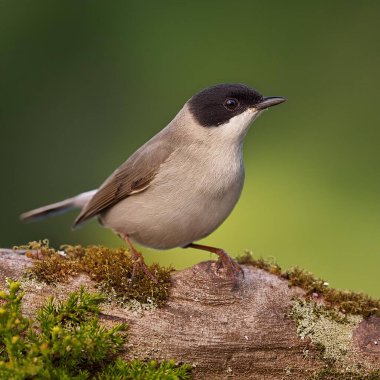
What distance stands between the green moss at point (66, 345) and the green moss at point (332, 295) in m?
1.07

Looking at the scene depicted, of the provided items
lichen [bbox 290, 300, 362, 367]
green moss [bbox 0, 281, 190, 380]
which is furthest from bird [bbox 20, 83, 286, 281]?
green moss [bbox 0, 281, 190, 380]

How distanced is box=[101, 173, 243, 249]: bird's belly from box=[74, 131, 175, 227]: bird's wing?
11cm

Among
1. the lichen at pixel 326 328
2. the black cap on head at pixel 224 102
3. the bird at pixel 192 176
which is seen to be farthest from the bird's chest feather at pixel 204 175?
the lichen at pixel 326 328

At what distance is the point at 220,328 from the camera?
4.75m

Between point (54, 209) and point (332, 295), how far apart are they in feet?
9.28

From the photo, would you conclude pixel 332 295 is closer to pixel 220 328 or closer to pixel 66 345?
pixel 220 328

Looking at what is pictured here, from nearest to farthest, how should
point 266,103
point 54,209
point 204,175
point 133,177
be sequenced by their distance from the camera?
point 204,175 → point 266,103 → point 133,177 → point 54,209

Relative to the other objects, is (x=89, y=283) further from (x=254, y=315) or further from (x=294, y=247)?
(x=294, y=247)

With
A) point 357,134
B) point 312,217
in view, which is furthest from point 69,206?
point 357,134

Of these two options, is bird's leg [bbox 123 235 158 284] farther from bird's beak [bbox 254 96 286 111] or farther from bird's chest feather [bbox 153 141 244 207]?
bird's beak [bbox 254 96 286 111]

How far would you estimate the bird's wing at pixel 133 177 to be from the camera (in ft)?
18.1

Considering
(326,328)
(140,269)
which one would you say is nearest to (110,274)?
(140,269)

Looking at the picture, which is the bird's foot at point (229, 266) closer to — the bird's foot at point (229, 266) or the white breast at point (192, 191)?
the bird's foot at point (229, 266)

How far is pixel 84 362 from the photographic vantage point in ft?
14.3
